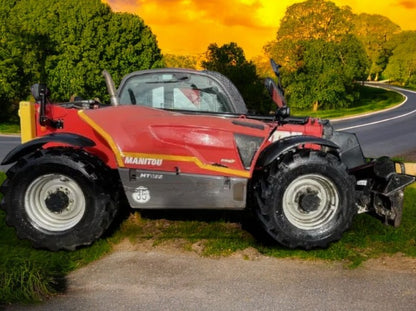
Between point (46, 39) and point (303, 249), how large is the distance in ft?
127

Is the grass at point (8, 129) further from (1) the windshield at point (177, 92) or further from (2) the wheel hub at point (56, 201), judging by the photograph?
(2) the wheel hub at point (56, 201)

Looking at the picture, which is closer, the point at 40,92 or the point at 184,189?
the point at 184,189

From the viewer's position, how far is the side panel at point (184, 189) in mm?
4684

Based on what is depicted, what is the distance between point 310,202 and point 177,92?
6.63ft

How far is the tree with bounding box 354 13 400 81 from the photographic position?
93.6 metres

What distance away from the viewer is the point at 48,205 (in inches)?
189

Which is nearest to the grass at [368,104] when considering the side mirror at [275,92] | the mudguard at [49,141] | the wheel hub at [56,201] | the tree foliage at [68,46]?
the tree foliage at [68,46]

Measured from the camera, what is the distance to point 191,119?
4758mm

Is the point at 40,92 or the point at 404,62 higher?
the point at 404,62

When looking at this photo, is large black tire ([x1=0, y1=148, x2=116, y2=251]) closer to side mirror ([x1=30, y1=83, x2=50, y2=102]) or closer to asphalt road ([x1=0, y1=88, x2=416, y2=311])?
asphalt road ([x1=0, y1=88, x2=416, y2=311])

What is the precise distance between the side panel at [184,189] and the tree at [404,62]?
85.8 meters

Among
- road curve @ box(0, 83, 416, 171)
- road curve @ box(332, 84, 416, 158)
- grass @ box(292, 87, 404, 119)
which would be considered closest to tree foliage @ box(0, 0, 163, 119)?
road curve @ box(0, 83, 416, 171)

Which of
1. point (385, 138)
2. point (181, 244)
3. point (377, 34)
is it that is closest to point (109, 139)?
point (181, 244)

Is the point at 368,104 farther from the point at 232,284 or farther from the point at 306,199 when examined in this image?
Result: the point at 232,284
